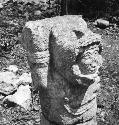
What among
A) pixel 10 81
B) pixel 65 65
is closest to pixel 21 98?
pixel 10 81

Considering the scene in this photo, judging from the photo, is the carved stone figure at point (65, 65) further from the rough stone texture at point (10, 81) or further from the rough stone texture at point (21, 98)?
the rough stone texture at point (10, 81)

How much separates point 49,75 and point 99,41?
0.62 m

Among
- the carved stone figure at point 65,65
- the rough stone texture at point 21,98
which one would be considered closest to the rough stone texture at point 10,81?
the rough stone texture at point 21,98

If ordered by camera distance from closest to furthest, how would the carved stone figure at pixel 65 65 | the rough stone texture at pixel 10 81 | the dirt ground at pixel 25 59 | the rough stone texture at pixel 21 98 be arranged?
the carved stone figure at pixel 65 65 < the dirt ground at pixel 25 59 < the rough stone texture at pixel 21 98 < the rough stone texture at pixel 10 81

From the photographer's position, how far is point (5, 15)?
10.2m

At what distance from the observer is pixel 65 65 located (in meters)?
3.01

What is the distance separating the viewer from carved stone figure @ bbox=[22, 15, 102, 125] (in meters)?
2.94

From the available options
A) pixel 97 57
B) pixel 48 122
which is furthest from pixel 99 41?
pixel 48 122

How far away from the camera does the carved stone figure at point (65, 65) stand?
2.94 meters

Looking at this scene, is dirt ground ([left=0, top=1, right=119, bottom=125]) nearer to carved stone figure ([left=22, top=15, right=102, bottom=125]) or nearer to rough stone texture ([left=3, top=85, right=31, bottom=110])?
rough stone texture ([left=3, top=85, right=31, bottom=110])

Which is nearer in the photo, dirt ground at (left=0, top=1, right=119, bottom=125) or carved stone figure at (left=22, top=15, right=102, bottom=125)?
carved stone figure at (left=22, top=15, right=102, bottom=125)

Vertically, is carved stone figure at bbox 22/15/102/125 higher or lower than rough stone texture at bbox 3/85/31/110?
higher

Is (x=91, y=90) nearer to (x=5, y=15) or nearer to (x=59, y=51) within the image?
(x=59, y=51)

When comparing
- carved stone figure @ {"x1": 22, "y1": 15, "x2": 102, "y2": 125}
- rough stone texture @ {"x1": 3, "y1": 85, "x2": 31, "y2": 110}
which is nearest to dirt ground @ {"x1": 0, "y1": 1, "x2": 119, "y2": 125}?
rough stone texture @ {"x1": 3, "y1": 85, "x2": 31, "y2": 110}
